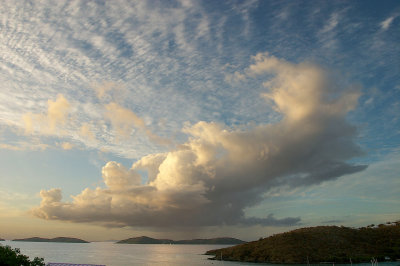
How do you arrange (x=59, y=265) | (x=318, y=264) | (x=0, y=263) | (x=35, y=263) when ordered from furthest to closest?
1. (x=318, y=264)
2. (x=59, y=265)
3. (x=35, y=263)
4. (x=0, y=263)

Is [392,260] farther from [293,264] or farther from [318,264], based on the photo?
[293,264]

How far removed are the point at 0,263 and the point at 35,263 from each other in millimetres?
7315

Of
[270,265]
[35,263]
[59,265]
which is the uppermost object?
[35,263]

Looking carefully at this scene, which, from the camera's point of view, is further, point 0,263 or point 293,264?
point 293,264

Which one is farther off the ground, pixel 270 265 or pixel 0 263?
pixel 0 263

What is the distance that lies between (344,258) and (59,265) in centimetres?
18273

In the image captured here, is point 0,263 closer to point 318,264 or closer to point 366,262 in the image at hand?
point 318,264

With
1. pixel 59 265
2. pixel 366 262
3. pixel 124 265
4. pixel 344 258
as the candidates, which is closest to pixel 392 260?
pixel 366 262

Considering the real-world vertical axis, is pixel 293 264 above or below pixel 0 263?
below

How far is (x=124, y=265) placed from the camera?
648 feet

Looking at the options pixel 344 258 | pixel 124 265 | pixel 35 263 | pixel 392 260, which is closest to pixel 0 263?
pixel 35 263

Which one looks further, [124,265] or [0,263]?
[124,265]

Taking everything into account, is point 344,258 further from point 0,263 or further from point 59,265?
point 0,263

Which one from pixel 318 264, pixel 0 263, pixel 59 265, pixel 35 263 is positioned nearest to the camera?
pixel 0 263
